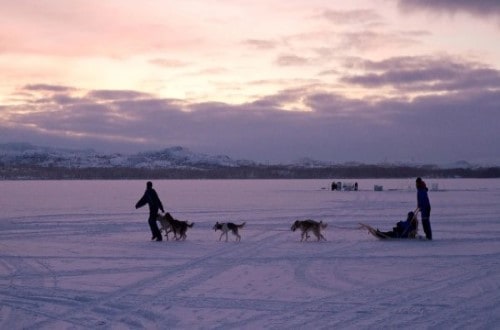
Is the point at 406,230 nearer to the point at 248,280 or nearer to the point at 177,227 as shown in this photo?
the point at 177,227

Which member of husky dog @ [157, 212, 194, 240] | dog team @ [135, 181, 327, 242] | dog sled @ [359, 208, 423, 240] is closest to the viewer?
dog team @ [135, 181, 327, 242]

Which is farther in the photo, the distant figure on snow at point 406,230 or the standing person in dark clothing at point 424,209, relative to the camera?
the distant figure on snow at point 406,230

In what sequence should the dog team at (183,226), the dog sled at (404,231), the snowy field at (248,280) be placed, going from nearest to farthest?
the snowy field at (248,280)
the dog team at (183,226)
the dog sled at (404,231)

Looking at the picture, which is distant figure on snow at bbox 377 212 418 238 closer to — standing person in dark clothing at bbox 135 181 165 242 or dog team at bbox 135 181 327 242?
dog team at bbox 135 181 327 242

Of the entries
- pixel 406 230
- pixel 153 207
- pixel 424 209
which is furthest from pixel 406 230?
pixel 153 207

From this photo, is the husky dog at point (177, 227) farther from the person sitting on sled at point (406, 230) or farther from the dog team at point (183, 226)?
the person sitting on sled at point (406, 230)

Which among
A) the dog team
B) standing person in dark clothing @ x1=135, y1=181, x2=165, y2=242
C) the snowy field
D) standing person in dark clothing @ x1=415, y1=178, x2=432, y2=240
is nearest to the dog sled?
standing person in dark clothing @ x1=415, y1=178, x2=432, y2=240

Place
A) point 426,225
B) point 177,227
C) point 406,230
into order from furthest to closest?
point 177,227 → point 406,230 → point 426,225

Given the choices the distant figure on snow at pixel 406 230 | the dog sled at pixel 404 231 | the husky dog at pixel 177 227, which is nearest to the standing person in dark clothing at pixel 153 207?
the husky dog at pixel 177 227

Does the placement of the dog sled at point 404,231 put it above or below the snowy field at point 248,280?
above

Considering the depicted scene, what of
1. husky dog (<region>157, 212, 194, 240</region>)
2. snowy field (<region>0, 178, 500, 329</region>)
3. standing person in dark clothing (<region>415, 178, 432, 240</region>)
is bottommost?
snowy field (<region>0, 178, 500, 329</region>)

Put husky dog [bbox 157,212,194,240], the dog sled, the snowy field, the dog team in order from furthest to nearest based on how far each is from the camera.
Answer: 1. husky dog [bbox 157,212,194,240]
2. the dog sled
3. the dog team
4. the snowy field

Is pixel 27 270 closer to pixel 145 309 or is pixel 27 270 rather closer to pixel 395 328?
pixel 145 309

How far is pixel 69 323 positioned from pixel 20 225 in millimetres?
13289
